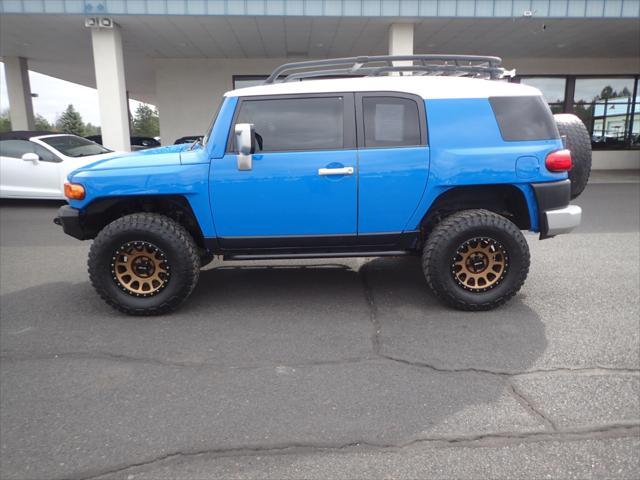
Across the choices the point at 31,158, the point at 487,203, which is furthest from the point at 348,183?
the point at 31,158

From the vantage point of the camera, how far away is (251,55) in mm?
16984

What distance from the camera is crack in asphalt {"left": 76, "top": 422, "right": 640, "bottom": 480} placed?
8.18 ft

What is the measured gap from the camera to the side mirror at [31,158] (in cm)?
949

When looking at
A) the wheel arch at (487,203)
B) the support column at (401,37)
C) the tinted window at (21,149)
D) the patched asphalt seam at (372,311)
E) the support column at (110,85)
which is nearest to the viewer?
the patched asphalt seam at (372,311)

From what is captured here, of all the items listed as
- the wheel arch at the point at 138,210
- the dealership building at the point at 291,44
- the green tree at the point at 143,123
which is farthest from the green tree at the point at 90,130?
the wheel arch at the point at 138,210

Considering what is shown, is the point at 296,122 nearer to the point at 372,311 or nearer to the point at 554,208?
the point at 372,311

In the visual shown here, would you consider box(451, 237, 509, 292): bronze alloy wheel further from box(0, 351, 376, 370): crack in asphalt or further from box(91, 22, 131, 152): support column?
box(91, 22, 131, 152): support column

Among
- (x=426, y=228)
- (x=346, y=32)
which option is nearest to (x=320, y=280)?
(x=426, y=228)

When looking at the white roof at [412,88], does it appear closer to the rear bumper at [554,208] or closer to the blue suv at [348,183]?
the blue suv at [348,183]

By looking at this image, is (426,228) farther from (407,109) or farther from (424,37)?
(424,37)

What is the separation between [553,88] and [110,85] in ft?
49.9

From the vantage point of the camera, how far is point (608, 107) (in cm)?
1847

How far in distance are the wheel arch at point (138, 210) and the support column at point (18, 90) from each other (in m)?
17.8

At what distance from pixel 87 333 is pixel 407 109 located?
3.23 metres
